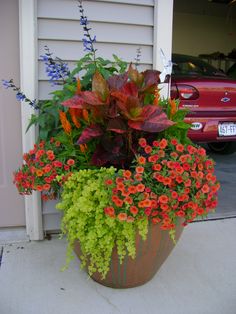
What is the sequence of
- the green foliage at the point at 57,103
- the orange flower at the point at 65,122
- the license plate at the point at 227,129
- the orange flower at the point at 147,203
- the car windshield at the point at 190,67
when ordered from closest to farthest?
1. the orange flower at the point at 147,203
2. the orange flower at the point at 65,122
3. the green foliage at the point at 57,103
4. the license plate at the point at 227,129
5. the car windshield at the point at 190,67

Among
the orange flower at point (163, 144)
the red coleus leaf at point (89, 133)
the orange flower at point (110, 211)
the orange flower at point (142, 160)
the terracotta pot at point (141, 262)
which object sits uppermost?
the red coleus leaf at point (89, 133)

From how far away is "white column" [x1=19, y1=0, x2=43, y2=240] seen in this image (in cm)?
270

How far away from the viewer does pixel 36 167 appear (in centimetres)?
228

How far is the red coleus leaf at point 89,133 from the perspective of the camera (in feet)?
6.98

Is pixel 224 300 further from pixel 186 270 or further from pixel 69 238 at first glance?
pixel 69 238

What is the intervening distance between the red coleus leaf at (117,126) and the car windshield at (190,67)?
9.69 feet

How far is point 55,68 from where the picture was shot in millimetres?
2561

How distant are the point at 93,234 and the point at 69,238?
180mm

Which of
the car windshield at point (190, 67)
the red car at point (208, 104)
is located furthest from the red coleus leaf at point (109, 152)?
the car windshield at point (190, 67)

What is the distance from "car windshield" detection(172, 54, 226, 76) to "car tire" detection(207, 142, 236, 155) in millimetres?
1163

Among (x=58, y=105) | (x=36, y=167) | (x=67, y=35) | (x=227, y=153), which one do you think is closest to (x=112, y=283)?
(x=36, y=167)

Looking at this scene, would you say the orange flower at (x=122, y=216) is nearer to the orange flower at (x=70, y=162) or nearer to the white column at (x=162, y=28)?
the orange flower at (x=70, y=162)

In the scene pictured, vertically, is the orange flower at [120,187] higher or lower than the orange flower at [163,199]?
higher

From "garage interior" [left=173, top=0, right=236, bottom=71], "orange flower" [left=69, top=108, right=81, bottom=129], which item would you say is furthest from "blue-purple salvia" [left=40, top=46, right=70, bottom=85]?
"garage interior" [left=173, top=0, right=236, bottom=71]
